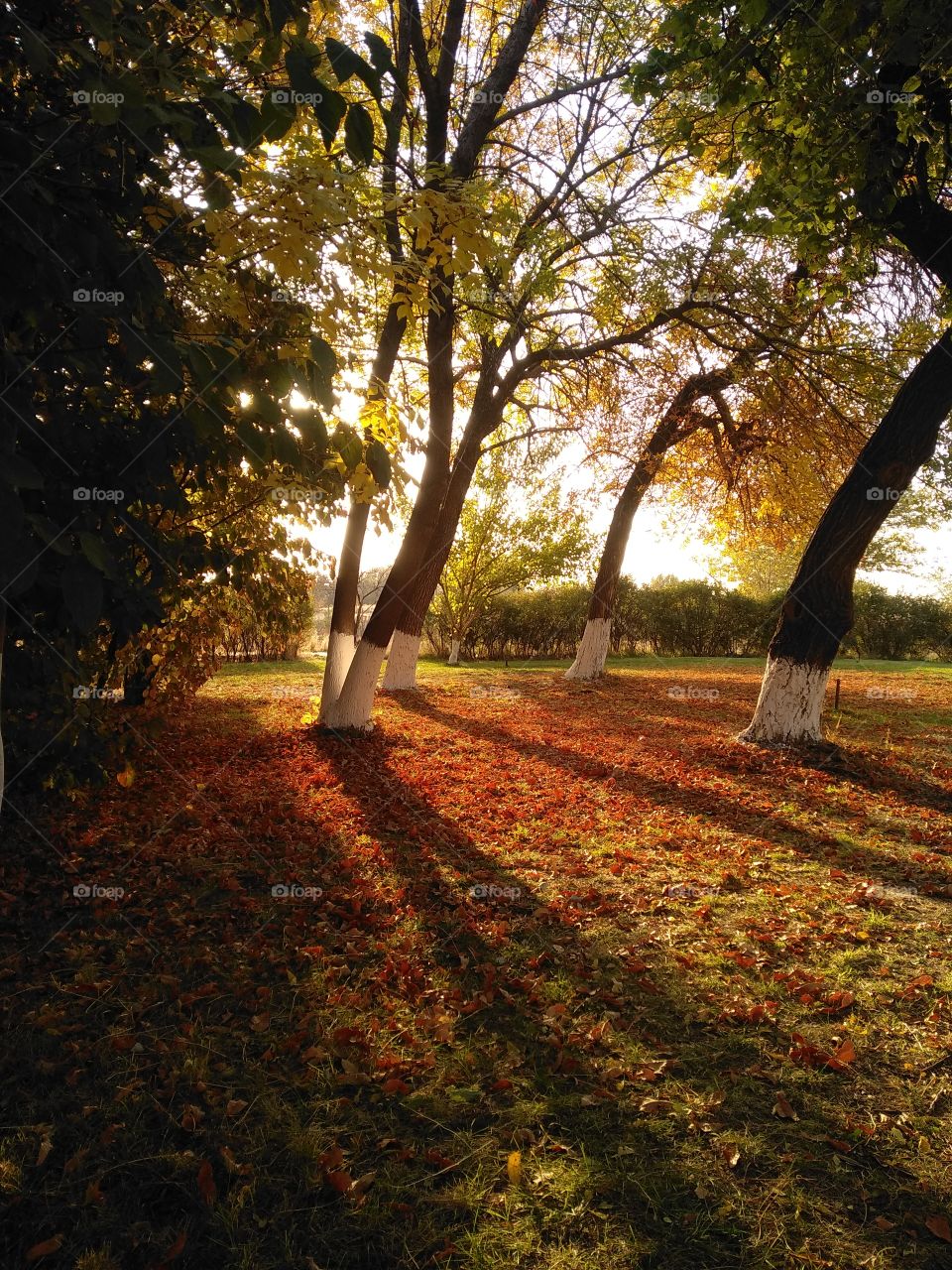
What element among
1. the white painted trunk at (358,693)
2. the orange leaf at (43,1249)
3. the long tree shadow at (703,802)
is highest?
the white painted trunk at (358,693)

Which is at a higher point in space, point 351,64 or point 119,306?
point 351,64

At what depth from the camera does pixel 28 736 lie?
4.39 meters

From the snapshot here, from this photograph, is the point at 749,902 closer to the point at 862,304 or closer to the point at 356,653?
the point at 356,653

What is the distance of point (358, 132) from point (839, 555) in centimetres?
704

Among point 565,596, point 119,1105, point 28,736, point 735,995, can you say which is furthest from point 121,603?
point 565,596

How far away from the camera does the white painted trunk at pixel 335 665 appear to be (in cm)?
877

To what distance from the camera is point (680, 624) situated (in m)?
24.7

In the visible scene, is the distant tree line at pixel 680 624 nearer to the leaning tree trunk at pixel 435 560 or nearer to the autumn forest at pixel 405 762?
the leaning tree trunk at pixel 435 560

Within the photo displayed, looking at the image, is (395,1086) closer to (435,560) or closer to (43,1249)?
(43,1249)

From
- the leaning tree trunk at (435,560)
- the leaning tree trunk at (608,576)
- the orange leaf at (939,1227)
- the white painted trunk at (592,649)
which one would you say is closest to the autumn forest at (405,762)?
the orange leaf at (939,1227)

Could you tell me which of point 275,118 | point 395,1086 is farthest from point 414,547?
point 275,118

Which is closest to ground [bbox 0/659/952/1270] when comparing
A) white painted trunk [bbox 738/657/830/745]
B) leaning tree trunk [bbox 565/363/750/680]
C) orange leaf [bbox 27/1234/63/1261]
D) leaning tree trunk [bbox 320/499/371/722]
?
orange leaf [bbox 27/1234/63/1261]

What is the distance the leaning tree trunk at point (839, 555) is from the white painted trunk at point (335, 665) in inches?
203

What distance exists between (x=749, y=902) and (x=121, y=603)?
13.8 ft
